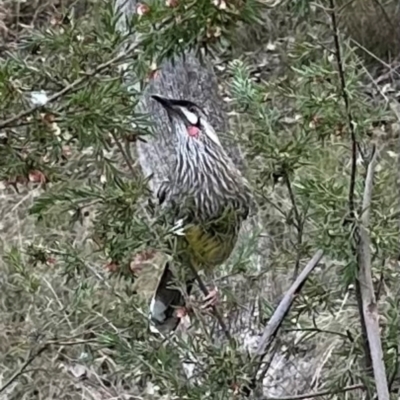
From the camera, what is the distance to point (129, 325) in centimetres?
192

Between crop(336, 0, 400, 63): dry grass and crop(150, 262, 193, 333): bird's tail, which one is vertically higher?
crop(150, 262, 193, 333): bird's tail

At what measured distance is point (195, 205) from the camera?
2.23 m

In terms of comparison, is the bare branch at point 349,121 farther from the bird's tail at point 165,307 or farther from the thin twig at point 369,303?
the bird's tail at point 165,307

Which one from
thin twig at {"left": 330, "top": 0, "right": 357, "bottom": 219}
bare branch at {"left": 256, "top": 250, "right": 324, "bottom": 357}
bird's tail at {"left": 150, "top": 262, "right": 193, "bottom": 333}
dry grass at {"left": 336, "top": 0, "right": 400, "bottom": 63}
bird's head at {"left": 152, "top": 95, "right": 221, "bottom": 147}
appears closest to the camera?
thin twig at {"left": 330, "top": 0, "right": 357, "bottom": 219}

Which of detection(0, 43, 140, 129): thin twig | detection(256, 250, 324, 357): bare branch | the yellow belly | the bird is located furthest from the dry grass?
detection(0, 43, 140, 129): thin twig

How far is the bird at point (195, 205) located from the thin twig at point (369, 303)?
11.2 inches

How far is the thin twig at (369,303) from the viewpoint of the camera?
5.26 feet

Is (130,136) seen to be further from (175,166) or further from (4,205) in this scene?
(4,205)

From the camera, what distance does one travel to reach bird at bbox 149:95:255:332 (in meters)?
2.01

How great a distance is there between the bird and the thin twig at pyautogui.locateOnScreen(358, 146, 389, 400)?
0.93 feet

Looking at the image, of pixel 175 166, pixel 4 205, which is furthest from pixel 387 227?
pixel 4 205

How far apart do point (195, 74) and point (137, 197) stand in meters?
2.86

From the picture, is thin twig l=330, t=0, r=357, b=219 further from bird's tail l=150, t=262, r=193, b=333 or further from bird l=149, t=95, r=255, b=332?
bird's tail l=150, t=262, r=193, b=333

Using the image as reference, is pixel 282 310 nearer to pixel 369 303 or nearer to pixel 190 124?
pixel 369 303
